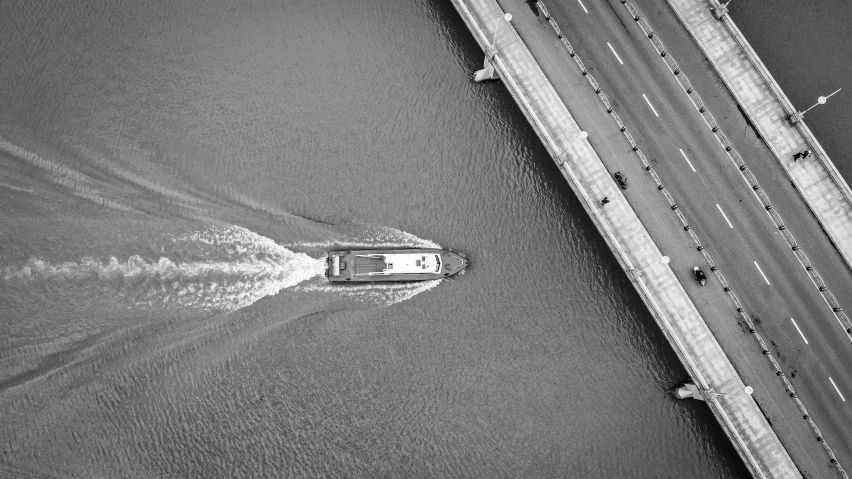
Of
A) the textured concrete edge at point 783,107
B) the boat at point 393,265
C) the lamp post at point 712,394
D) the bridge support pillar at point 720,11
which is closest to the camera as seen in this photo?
the lamp post at point 712,394

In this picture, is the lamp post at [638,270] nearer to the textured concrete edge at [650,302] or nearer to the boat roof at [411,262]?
the textured concrete edge at [650,302]

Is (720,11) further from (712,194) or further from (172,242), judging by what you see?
(172,242)

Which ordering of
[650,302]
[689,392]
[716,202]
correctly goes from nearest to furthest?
[689,392] < [650,302] < [716,202]

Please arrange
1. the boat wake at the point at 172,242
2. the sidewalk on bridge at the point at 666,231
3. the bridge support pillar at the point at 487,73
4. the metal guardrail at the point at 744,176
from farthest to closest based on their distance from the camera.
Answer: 1. the bridge support pillar at the point at 487,73
2. the boat wake at the point at 172,242
3. the metal guardrail at the point at 744,176
4. the sidewalk on bridge at the point at 666,231

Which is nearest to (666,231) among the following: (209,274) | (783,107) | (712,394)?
(712,394)

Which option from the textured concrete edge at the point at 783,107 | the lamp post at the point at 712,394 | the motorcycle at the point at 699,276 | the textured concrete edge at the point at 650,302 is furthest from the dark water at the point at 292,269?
the textured concrete edge at the point at 783,107

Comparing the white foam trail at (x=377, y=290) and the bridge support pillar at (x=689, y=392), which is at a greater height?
Answer: the white foam trail at (x=377, y=290)
